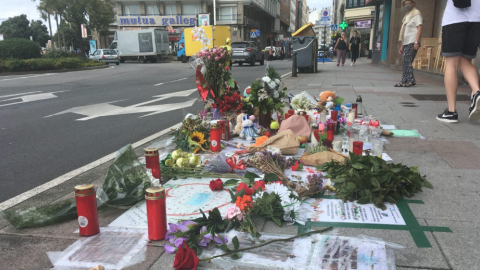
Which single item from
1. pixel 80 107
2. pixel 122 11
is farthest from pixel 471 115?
pixel 122 11

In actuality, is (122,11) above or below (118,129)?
above

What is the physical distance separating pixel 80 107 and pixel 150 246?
23.7 ft

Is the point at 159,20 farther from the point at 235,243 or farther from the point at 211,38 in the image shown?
the point at 235,243

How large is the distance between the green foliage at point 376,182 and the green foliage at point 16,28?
85745 mm

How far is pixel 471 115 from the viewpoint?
16.7ft

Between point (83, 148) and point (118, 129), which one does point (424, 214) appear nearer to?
point (83, 148)

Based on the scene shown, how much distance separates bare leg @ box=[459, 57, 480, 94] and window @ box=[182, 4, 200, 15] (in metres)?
50.9

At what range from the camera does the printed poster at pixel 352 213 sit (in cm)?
259

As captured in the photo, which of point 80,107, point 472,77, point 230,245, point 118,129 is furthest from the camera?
point 80,107

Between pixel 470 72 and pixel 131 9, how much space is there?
5481cm

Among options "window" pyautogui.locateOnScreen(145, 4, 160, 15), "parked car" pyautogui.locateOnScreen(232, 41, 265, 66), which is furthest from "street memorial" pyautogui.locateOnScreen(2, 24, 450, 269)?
"window" pyautogui.locateOnScreen(145, 4, 160, 15)

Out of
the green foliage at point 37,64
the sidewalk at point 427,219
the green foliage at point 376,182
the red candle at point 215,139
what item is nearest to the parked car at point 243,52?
the green foliage at point 37,64

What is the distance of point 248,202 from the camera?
8.59 ft

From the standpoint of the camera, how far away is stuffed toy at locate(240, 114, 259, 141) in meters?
4.89
